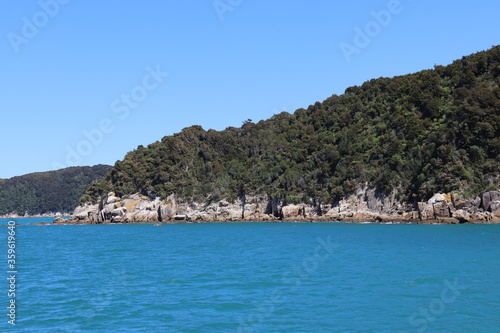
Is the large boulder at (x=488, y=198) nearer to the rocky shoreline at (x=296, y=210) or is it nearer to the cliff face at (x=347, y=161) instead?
the rocky shoreline at (x=296, y=210)

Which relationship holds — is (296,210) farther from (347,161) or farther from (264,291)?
(264,291)

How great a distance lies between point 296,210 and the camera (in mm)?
92062

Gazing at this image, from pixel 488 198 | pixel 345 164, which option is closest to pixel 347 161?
pixel 345 164

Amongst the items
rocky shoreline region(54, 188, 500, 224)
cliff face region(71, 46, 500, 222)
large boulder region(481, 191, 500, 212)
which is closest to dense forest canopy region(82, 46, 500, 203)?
Result: cliff face region(71, 46, 500, 222)

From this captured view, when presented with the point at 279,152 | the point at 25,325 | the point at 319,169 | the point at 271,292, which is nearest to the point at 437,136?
the point at 319,169

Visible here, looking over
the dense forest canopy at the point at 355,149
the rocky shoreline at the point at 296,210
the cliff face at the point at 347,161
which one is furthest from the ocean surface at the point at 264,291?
the dense forest canopy at the point at 355,149

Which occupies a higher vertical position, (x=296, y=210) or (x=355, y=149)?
(x=355, y=149)

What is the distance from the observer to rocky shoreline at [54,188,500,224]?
217 ft

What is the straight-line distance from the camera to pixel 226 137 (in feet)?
411

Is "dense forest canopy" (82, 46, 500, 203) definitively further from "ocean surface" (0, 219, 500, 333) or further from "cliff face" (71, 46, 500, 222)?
"ocean surface" (0, 219, 500, 333)

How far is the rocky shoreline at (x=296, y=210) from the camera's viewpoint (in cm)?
6625

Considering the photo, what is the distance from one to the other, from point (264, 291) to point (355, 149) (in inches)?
2934

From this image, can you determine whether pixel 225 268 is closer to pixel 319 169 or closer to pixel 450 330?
pixel 450 330

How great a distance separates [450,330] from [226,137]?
364ft
